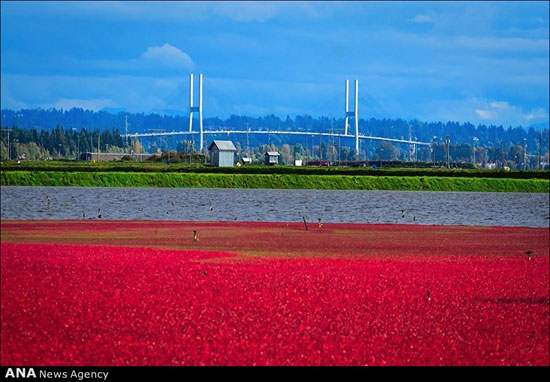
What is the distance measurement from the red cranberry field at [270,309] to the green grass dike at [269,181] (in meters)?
75.3

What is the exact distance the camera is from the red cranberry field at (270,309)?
39.3 ft

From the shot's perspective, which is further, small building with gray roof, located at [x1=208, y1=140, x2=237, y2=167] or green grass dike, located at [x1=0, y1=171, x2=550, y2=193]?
small building with gray roof, located at [x1=208, y1=140, x2=237, y2=167]

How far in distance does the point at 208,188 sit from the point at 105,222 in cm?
6075

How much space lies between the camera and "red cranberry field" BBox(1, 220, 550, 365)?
1198 centimetres

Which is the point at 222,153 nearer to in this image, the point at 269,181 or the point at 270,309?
the point at 269,181

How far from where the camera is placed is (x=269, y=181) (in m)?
108

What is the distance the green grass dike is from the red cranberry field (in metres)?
75.3

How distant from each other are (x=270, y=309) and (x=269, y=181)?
9312 centimetres

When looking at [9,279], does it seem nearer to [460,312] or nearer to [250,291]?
[250,291]

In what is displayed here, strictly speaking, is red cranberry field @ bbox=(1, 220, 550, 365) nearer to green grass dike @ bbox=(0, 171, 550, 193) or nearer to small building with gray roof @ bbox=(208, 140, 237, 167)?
green grass dike @ bbox=(0, 171, 550, 193)
